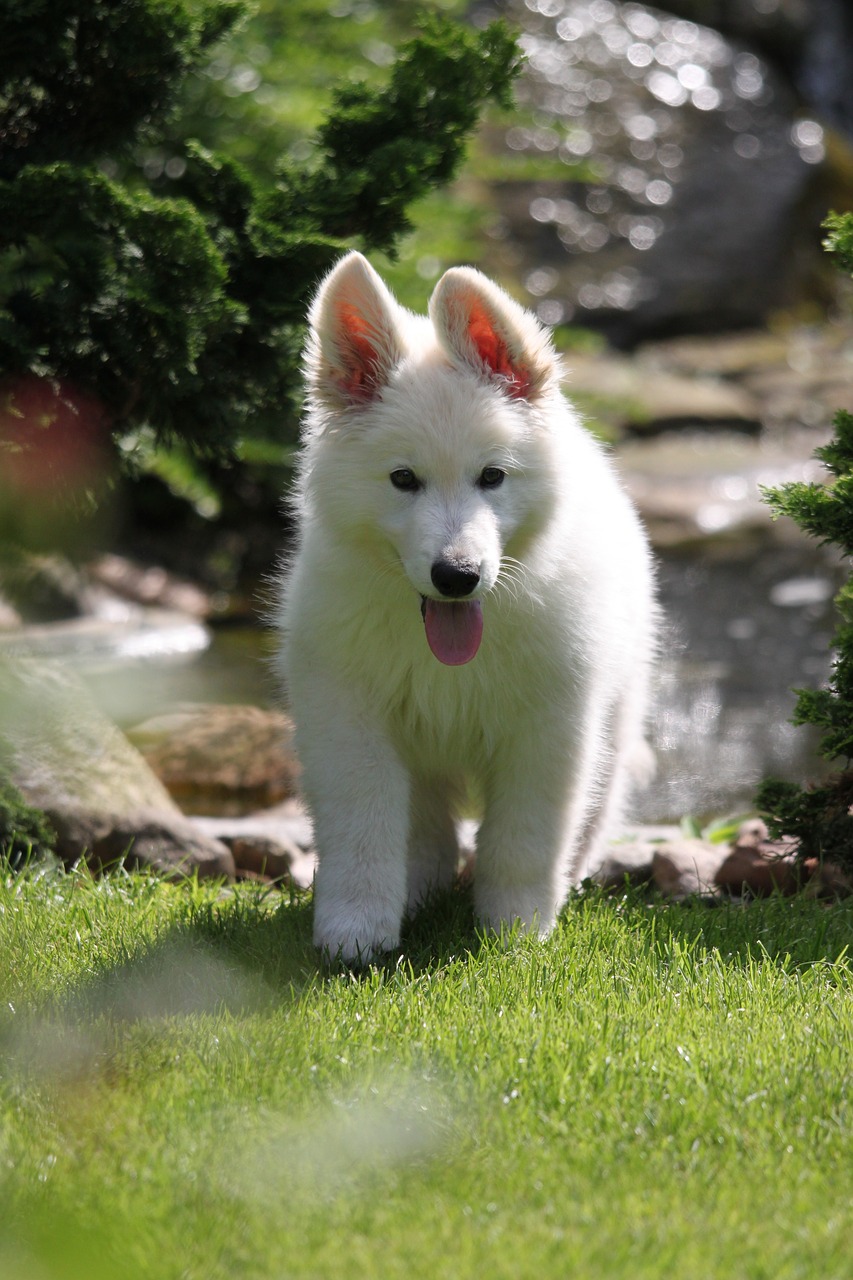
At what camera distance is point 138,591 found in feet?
33.9

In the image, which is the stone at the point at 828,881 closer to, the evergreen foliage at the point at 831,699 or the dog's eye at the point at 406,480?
the evergreen foliage at the point at 831,699

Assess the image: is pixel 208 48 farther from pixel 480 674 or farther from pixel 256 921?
pixel 256 921

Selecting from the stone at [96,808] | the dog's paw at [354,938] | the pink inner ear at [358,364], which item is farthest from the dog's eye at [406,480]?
the stone at [96,808]

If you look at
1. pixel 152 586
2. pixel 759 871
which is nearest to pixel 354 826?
pixel 759 871

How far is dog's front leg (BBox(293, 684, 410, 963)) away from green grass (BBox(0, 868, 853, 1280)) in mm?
120

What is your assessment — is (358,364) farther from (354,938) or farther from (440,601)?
(354,938)

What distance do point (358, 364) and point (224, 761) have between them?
10.5 ft

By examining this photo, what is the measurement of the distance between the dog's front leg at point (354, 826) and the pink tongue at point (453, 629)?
0.39m

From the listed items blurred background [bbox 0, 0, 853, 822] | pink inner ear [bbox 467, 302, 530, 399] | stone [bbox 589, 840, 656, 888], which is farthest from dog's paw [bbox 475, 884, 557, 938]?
pink inner ear [bbox 467, 302, 530, 399]

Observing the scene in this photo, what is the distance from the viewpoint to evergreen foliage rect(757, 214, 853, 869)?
454cm

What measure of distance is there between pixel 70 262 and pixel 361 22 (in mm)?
7221

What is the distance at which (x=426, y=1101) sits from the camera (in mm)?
3105

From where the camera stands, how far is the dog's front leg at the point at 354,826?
405 cm

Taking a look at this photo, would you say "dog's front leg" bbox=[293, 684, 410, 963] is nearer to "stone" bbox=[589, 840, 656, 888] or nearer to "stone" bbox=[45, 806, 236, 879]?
"stone" bbox=[45, 806, 236, 879]
